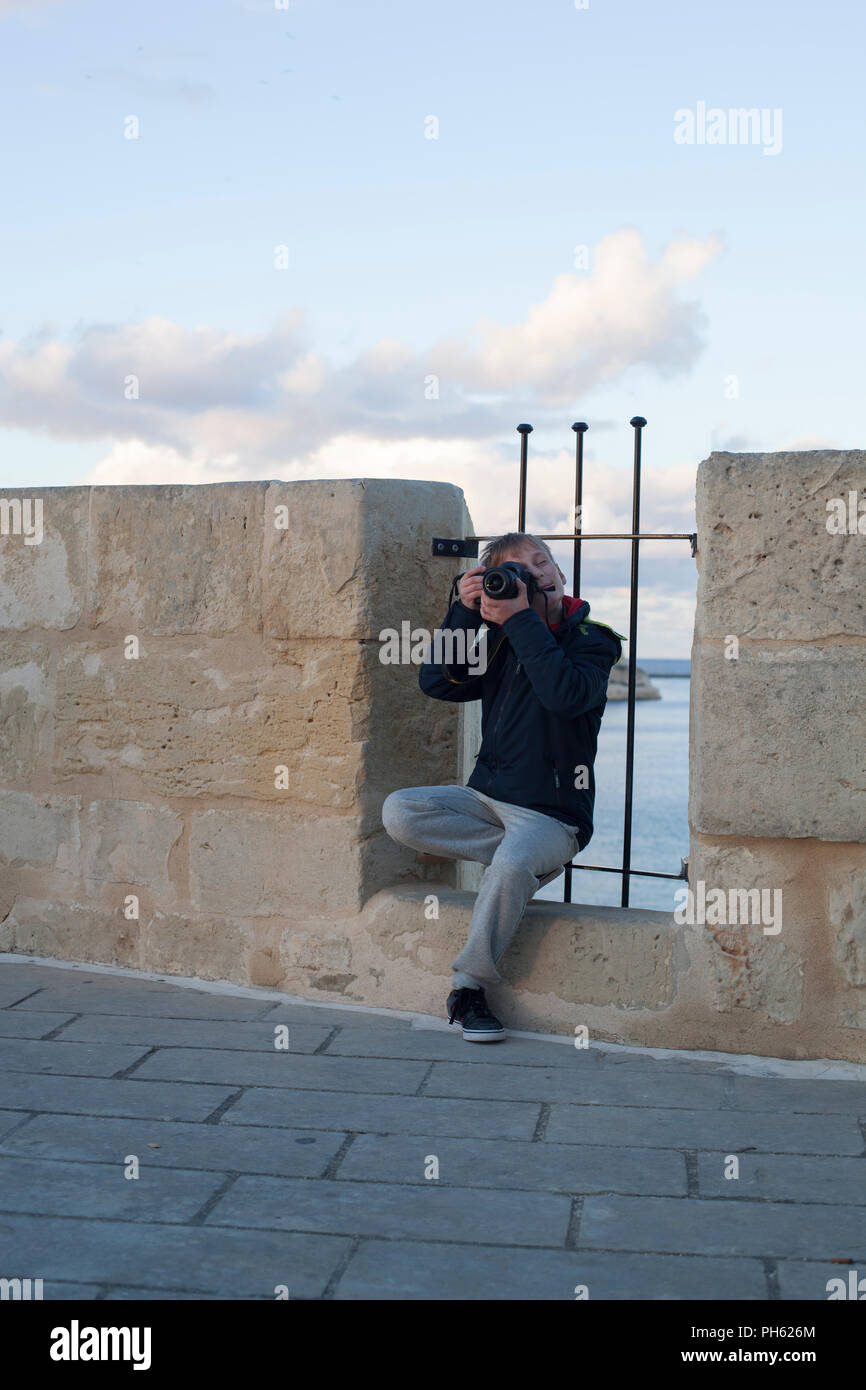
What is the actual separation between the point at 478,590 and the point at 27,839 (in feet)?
5.52

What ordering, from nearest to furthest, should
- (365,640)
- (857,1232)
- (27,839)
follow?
(857,1232) → (365,640) → (27,839)

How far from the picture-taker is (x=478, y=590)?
338 cm

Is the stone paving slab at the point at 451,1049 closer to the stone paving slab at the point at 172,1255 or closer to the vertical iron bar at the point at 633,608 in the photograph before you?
the vertical iron bar at the point at 633,608

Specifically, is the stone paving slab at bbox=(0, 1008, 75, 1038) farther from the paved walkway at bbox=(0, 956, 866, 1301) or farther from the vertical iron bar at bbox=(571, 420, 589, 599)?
the vertical iron bar at bbox=(571, 420, 589, 599)

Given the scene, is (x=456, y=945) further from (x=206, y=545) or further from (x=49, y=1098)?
(x=206, y=545)

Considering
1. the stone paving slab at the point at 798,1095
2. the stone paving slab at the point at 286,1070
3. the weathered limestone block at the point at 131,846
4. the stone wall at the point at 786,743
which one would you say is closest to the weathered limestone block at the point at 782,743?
the stone wall at the point at 786,743

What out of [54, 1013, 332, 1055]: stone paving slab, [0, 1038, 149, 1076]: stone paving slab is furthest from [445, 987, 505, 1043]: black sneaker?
[0, 1038, 149, 1076]: stone paving slab

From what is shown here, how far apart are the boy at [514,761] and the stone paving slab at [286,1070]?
325 millimetres

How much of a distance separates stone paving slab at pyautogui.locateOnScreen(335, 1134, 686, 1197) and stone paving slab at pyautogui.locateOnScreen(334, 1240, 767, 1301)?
0.28 meters

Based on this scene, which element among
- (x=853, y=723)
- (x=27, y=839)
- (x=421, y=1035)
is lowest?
(x=421, y=1035)

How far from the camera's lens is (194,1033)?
323 cm

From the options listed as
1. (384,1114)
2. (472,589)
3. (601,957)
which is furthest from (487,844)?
(384,1114)
